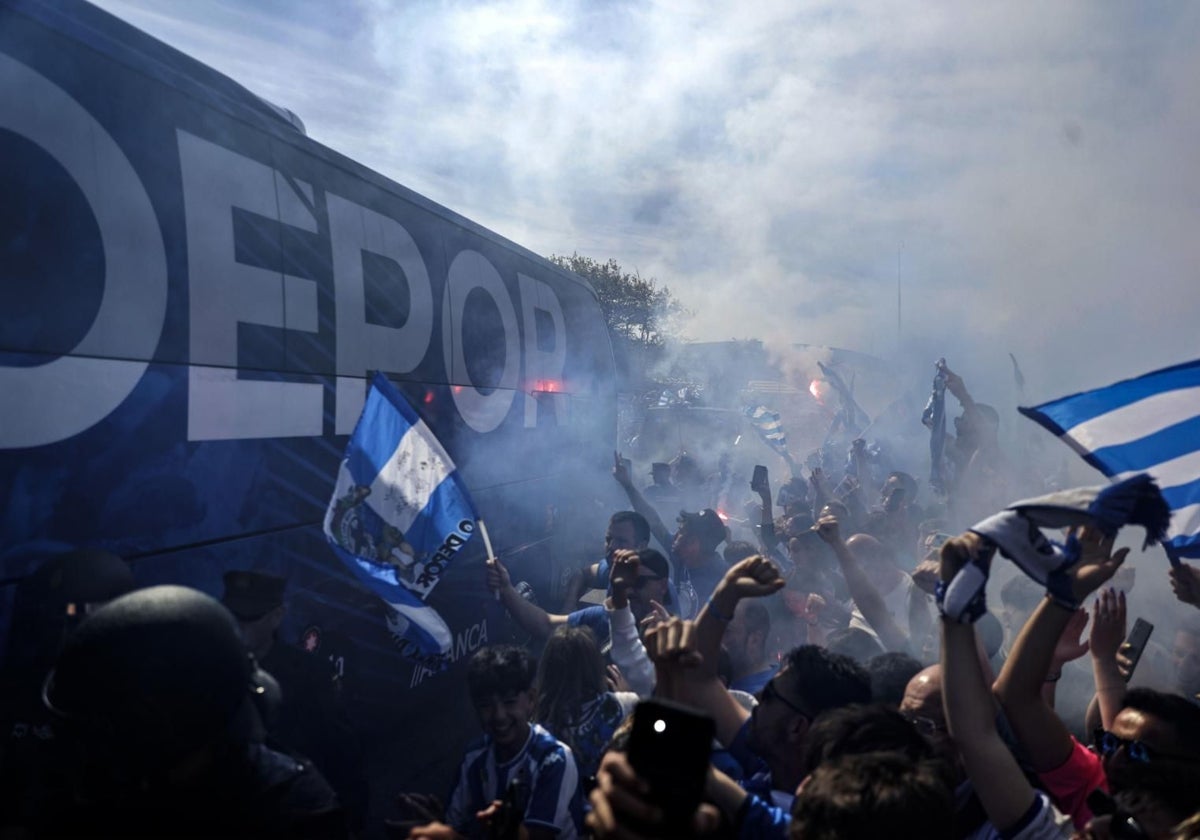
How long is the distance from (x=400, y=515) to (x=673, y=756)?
8.98 feet

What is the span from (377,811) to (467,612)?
1.47 metres

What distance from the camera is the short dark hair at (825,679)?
2785mm

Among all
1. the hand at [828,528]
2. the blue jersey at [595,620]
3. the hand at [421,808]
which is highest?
the hand at [828,528]

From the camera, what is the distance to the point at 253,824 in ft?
5.35

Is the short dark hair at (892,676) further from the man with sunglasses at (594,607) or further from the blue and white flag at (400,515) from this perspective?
the blue and white flag at (400,515)

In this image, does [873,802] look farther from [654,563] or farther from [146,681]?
[654,563]

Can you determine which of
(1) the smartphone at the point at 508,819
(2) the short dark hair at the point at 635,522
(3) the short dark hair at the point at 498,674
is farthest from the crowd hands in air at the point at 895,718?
(2) the short dark hair at the point at 635,522

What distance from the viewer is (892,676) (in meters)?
3.36

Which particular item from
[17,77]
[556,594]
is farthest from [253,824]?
[556,594]

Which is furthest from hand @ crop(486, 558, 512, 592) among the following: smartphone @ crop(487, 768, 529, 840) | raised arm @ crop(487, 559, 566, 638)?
smartphone @ crop(487, 768, 529, 840)

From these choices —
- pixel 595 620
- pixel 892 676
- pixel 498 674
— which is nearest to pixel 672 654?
pixel 498 674

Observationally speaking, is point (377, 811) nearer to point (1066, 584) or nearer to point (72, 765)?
point (72, 765)

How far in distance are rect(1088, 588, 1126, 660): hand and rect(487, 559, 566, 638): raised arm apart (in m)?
2.66

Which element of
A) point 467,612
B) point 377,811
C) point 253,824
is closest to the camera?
point 253,824
